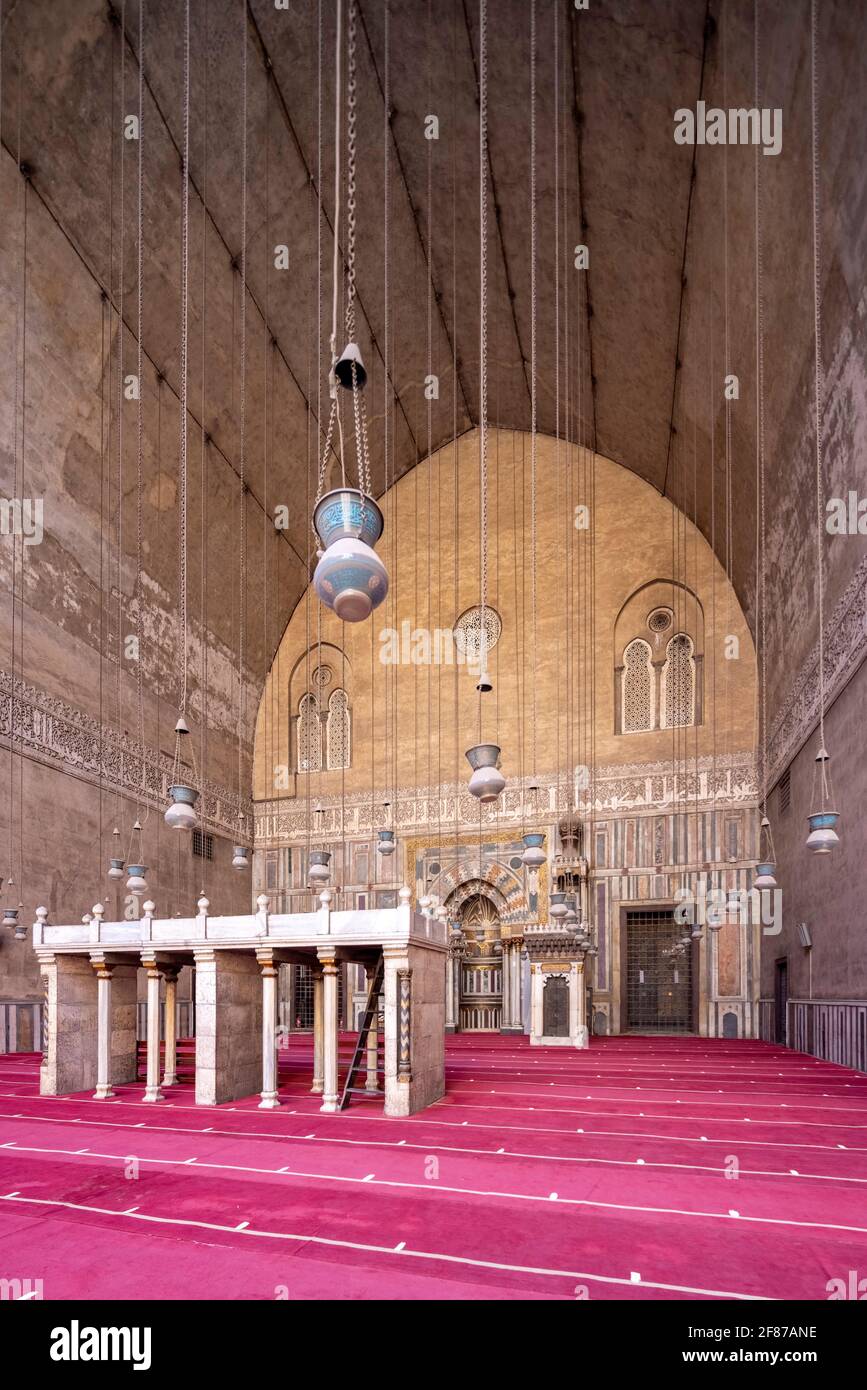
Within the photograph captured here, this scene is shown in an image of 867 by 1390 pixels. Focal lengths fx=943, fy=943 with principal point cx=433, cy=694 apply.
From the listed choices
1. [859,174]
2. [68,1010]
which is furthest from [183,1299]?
[859,174]

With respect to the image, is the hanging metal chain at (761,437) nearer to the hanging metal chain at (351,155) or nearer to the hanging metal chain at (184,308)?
the hanging metal chain at (351,155)

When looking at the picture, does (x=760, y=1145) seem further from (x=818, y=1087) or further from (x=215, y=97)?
(x=215, y=97)

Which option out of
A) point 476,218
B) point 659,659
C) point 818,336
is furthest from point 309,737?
point 818,336

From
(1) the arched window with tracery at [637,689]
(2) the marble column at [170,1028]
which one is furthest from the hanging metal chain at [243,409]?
(2) the marble column at [170,1028]

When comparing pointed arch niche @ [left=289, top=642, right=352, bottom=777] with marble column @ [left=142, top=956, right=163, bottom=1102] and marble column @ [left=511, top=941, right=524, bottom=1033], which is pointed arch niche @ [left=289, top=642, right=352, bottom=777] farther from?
marble column @ [left=142, top=956, right=163, bottom=1102]

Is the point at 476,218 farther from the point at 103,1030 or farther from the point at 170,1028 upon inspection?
the point at 103,1030

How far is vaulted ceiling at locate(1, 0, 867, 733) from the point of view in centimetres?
1023

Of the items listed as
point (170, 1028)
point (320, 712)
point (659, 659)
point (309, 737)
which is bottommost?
point (170, 1028)

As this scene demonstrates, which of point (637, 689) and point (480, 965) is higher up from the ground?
point (637, 689)

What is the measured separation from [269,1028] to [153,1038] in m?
1.26

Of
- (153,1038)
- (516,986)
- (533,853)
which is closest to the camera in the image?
(153,1038)

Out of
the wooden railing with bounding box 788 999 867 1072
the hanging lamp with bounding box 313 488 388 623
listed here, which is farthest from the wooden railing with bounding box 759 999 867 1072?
the hanging lamp with bounding box 313 488 388 623

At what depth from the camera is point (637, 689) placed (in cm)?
1767

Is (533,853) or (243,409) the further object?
(243,409)
